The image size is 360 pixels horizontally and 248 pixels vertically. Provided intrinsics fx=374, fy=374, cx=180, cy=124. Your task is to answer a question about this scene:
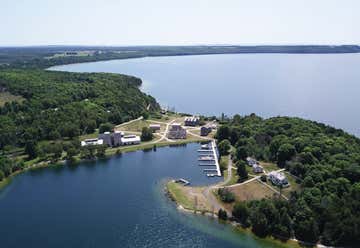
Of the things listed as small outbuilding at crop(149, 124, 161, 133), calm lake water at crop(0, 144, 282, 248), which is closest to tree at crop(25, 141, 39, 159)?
calm lake water at crop(0, 144, 282, 248)

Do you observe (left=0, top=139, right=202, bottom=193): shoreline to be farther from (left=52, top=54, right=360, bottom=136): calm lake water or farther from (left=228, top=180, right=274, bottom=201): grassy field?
(left=52, top=54, right=360, bottom=136): calm lake water

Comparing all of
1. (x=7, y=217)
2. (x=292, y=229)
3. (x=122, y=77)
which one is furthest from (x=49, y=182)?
(x=122, y=77)

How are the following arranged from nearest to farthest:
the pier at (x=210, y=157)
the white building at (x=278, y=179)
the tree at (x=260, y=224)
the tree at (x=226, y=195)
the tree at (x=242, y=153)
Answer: the tree at (x=260, y=224) → the tree at (x=226, y=195) → the white building at (x=278, y=179) → the pier at (x=210, y=157) → the tree at (x=242, y=153)

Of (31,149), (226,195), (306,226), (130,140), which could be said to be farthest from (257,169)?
(31,149)

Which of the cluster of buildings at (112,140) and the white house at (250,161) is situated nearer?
the white house at (250,161)

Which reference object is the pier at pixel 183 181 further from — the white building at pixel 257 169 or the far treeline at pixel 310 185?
the far treeline at pixel 310 185

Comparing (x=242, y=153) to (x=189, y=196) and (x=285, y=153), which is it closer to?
(x=285, y=153)

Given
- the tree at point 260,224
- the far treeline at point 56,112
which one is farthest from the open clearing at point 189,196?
the far treeline at point 56,112

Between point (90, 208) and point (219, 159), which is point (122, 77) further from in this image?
point (90, 208)
